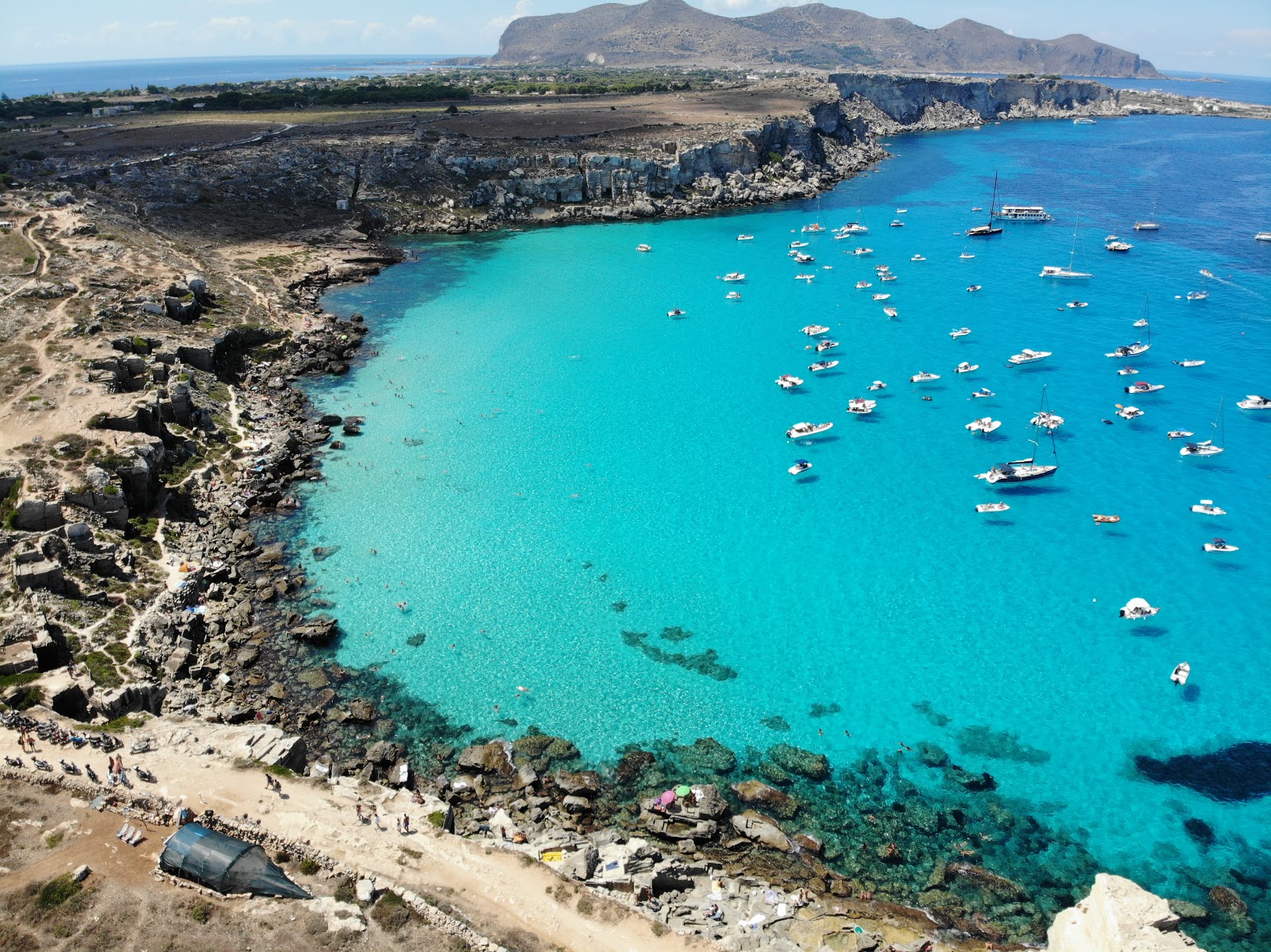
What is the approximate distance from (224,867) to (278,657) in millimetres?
15058

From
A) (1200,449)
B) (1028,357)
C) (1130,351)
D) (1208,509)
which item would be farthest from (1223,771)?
(1130,351)

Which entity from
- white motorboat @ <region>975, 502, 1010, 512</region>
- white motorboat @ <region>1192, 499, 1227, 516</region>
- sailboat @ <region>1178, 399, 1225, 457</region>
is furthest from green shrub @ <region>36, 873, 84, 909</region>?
sailboat @ <region>1178, 399, 1225, 457</region>

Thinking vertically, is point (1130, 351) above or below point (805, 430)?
above

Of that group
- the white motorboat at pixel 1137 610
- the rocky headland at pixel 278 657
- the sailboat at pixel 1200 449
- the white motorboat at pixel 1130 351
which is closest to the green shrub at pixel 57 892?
the rocky headland at pixel 278 657

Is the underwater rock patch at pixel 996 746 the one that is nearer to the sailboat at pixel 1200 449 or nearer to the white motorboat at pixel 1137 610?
the white motorboat at pixel 1137 610

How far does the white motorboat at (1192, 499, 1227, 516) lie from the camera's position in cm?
4800

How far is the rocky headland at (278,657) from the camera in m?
27.0

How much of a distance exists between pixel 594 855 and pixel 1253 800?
87.6 feet

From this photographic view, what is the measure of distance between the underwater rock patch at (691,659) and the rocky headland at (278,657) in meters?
4.54

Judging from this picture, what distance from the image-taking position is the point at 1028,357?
6919 centimetres

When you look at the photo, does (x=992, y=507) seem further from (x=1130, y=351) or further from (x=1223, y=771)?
(x=1130, y=351)

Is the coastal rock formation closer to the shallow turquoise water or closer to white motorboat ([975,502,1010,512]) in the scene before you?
the shallow turquoise water

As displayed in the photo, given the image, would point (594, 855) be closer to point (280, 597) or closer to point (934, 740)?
point (934, 740)

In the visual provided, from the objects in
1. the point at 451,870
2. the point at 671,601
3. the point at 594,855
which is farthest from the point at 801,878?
the point at 671,601
